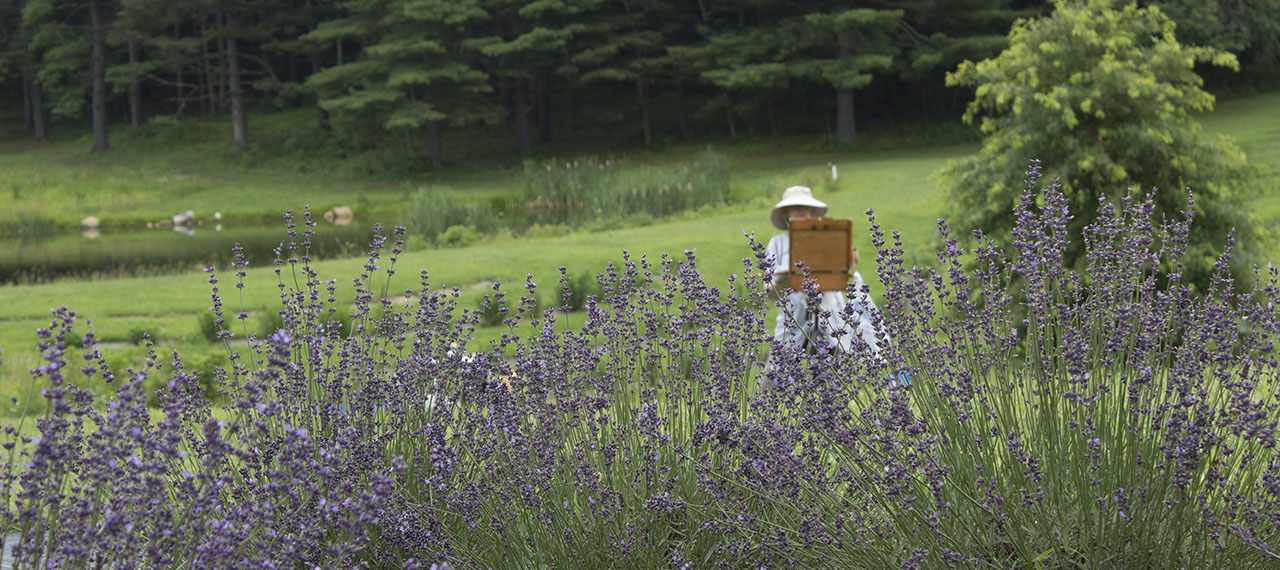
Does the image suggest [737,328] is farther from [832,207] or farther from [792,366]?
[832,207]

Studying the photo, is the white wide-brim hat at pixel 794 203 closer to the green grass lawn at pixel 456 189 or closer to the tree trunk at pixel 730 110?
the green grass lawn at pixel 456 189

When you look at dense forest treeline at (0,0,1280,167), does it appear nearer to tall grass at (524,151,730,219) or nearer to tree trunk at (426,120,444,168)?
tree trunk at (426,120,444,168)

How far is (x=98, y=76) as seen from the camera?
124ft

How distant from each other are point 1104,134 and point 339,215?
68.7 feet

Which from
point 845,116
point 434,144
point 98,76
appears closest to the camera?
point 845,116

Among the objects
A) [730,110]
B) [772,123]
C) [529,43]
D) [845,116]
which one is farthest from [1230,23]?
[529,43]

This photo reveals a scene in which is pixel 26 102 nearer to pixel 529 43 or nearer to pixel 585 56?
pixel 529 43

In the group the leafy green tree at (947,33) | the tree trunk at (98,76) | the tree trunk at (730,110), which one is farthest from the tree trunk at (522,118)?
the tree trunk at (98,76)

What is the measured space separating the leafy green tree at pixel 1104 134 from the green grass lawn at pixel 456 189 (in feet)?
2.58

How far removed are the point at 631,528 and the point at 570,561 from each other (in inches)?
7.3

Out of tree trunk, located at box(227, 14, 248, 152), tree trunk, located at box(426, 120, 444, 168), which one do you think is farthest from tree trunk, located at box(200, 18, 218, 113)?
tree trunk, located at box(426, 120, 444, 168)

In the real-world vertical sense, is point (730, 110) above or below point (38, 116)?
below

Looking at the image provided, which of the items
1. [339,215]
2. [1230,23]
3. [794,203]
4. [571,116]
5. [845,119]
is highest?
[1230,23]

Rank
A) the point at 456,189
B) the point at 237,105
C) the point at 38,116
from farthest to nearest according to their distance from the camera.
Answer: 1. the point at 38,116
2. the point at 237,105
3. the point at 456,189
